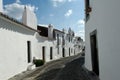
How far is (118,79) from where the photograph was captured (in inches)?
216

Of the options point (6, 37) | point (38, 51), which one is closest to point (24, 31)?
point (6, 37)

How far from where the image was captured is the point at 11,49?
1376 centimetres

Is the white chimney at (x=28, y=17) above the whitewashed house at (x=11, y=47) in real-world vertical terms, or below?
above

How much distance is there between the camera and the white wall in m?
12.1

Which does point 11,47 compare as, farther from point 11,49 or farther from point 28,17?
point 28,17

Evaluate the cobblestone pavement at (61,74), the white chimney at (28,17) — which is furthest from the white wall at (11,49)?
the white chimney at (28,17)

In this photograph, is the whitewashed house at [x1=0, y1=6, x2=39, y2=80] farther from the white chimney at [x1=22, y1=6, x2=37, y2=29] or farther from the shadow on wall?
the white chimney at [x1=22, y1=6, x2=37, y2=29]

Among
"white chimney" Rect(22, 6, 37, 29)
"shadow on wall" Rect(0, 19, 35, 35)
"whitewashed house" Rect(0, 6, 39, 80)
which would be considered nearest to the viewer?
"whitewashed house" Rect(0, 6, 39, 80)

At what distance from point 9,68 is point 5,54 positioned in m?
1.11

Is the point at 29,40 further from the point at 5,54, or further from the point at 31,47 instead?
the point at 5,54

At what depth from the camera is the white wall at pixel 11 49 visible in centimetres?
1212

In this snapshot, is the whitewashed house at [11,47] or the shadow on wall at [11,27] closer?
the whitewashed house at [11,47]

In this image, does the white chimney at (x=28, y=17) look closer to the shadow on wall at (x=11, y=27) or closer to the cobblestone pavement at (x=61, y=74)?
the shadow on wall at (x=11, y=27)

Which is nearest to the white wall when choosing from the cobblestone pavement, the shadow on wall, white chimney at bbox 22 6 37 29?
the shadow on wall
